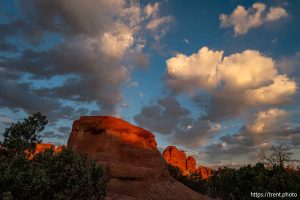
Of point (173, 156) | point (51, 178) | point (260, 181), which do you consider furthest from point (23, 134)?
point (173, 156)

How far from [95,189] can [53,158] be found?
16.4 ft

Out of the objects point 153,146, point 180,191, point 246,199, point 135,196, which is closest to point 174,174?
point 153,146

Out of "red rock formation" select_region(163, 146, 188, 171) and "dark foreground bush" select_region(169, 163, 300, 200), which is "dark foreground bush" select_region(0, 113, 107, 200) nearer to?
"dark foreground bush" select_region(169, 163, 300, 200)

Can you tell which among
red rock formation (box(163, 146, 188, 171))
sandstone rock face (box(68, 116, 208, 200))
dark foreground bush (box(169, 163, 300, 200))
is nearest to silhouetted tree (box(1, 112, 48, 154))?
sandstone rock face (box(68, 116, 208, 200))

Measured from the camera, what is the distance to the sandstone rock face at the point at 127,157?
182ft

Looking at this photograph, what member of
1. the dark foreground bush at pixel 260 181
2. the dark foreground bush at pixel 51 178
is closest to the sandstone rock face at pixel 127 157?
the dark foreground bush at pixel 260 181

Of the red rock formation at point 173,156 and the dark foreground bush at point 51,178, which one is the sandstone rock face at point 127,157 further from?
the red rock formation at point 173,156

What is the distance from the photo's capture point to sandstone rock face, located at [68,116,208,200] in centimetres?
5534

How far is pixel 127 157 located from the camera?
61219mm

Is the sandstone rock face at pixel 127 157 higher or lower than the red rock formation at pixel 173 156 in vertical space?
lower

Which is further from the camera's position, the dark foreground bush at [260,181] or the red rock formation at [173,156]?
the red rock formation at [173,156]

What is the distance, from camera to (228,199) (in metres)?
56.5

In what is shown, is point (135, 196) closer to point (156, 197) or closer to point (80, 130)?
point (156, 197)

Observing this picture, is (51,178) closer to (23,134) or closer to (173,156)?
(23,134)
